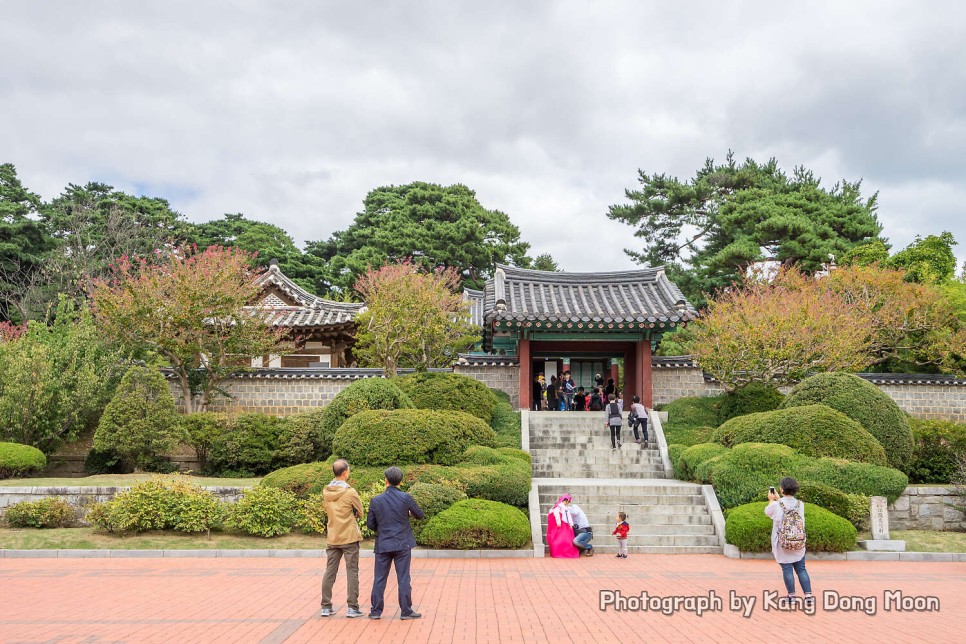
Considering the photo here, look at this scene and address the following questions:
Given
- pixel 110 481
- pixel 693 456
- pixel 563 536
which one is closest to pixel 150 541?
pixel 110 481

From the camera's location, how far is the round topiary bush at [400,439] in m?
14.1

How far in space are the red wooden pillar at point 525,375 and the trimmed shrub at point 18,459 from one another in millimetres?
12340

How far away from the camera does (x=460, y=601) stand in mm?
8609

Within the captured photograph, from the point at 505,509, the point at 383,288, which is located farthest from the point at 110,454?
the point at 505,509

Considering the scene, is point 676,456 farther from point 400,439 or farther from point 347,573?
point 347,573

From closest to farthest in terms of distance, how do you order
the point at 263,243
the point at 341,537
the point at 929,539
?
1. the point at 341,537
2. the point at 929,539
3. the point at 263,243

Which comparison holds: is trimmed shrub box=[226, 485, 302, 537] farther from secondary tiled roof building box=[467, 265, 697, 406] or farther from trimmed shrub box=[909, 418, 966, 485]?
trimmed shrub box=[909, 418, 966, 485]

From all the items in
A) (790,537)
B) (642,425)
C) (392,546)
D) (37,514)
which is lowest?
(37,514)

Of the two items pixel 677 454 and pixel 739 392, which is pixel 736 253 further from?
pixel 677 454

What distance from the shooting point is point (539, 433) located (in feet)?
64.3

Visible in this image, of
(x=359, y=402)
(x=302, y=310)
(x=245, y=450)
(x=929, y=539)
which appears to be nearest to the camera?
(x=929, y=539)

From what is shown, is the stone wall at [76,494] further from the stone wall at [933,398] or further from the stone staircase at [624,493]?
the stone wall at [933,398]

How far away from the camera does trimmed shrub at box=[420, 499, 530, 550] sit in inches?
473

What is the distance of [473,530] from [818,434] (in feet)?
24.1
